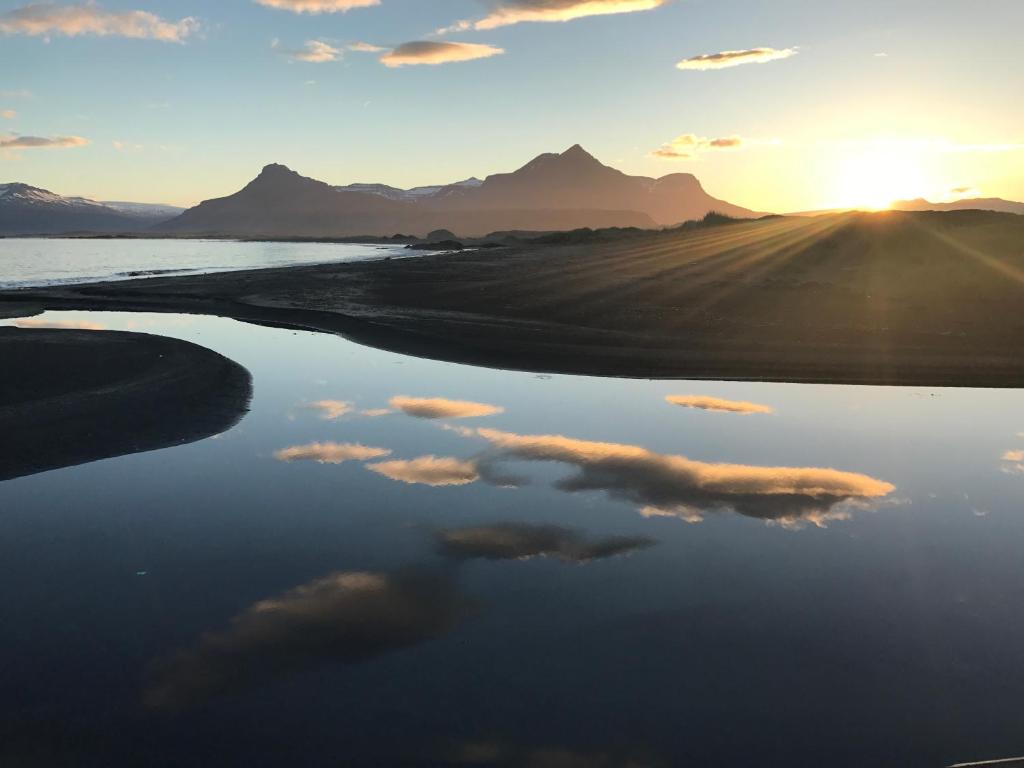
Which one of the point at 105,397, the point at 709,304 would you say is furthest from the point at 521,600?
the point at 709,304

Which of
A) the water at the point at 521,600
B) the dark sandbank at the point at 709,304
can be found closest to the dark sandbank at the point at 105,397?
the water at the point at 521,600

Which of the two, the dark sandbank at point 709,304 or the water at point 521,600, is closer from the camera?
the water at point 521,600

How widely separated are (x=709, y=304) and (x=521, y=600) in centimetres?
2848

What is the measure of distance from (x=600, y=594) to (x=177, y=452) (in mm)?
9798

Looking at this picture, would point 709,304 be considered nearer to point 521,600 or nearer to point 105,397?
point 105,397

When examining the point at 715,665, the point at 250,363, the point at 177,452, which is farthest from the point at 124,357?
the point at 715,665

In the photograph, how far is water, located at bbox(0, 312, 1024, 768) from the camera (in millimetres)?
6336

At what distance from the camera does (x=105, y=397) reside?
59.8 feet

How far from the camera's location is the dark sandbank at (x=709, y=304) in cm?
2427

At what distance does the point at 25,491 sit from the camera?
12.6m

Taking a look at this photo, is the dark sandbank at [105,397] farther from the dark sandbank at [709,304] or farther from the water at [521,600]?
the dark sandbank at [709,304]

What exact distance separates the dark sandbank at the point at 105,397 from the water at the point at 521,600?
1154 millimetres

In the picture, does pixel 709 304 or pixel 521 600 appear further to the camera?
pixel 709 304

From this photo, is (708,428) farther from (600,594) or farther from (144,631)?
(144,631)
